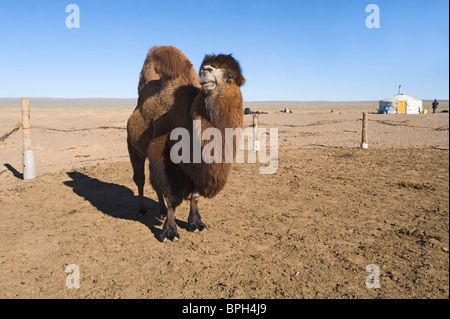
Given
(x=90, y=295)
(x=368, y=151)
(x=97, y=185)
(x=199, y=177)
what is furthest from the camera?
(x=368, y=151)

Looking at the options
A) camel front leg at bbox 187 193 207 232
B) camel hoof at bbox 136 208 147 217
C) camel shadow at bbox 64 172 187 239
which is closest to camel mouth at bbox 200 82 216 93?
camel front leg at bbox 187 193 207 232

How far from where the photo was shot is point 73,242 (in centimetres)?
438

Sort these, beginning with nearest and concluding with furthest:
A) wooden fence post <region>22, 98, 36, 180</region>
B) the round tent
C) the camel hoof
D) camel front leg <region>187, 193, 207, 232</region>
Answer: camel front leg <region>187, 193, 207, 232</region> → the camel hoof → wooden fence post <region>22, 98, 36, 180</region> → the round tent

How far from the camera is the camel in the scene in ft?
11.4

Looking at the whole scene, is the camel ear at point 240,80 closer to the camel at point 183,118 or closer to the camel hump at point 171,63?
the camel at point 183,118

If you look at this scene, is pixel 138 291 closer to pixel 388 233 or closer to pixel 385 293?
pixel 385 293

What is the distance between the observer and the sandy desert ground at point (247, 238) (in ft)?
10.6

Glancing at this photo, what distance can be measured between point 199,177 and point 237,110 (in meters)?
0.98

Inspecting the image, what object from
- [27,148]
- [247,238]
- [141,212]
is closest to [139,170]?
[141,212]

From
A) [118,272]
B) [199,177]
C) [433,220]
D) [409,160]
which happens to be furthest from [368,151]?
[118,272]

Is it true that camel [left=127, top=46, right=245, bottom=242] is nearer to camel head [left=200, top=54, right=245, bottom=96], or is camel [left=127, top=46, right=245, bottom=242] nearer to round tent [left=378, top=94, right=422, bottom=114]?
camel head [left=200, top=54, right=245, bottom=96]

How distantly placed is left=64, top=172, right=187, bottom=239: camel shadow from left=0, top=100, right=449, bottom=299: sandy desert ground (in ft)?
0.07

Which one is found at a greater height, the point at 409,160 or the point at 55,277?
the point at 409,160

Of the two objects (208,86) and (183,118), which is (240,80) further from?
(183,118)
